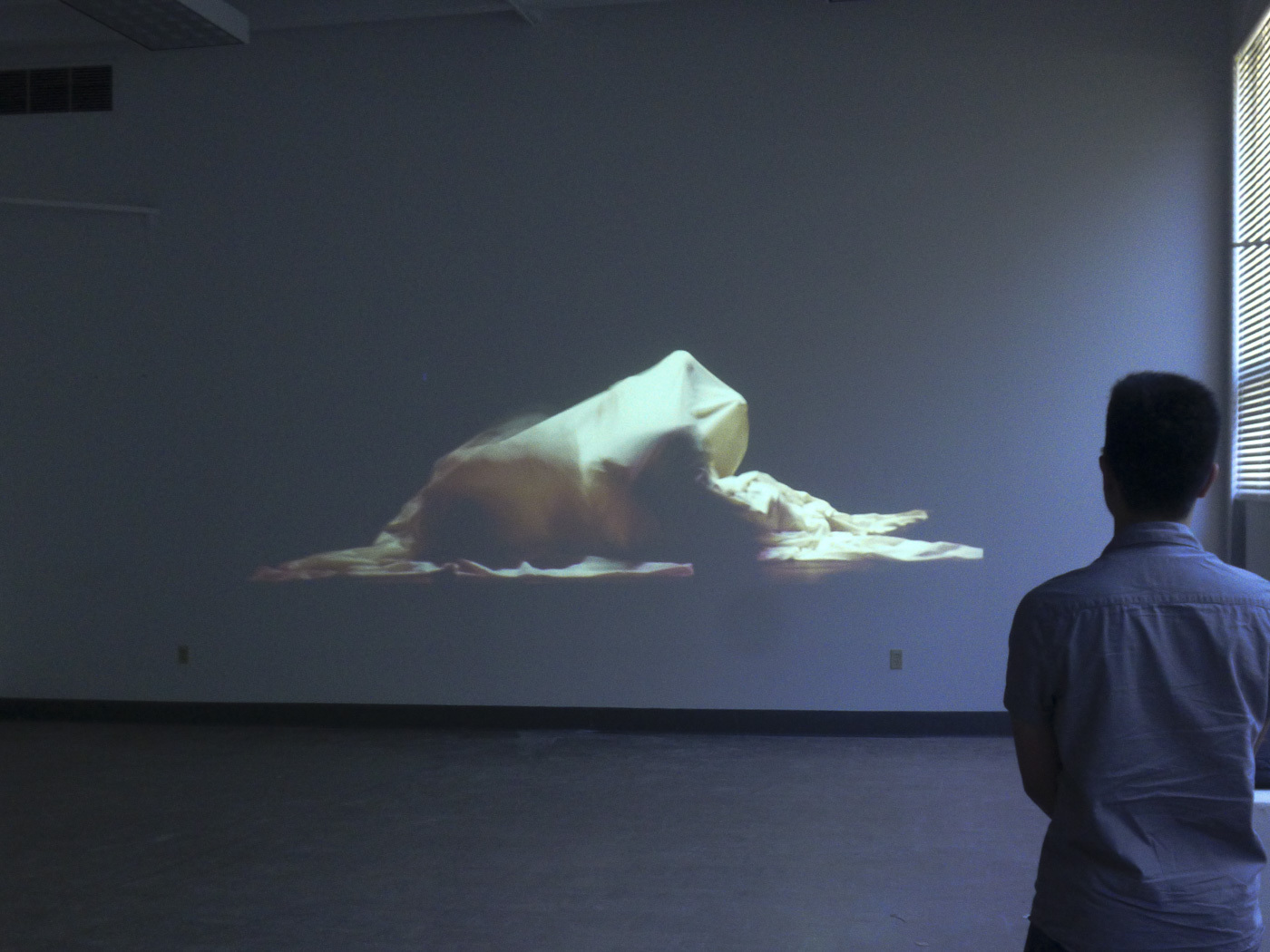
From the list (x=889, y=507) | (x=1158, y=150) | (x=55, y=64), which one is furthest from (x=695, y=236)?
(x=55, y=64)

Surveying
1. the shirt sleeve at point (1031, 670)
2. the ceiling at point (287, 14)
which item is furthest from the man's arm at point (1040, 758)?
the ceiling at point (287, 14)

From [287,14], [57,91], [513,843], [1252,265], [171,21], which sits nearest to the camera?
[513,843]

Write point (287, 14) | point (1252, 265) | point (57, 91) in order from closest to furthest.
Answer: point (1252, 265)
point (287, 14)
point (57, 91)

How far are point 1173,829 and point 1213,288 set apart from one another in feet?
15.2

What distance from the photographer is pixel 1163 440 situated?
1145 mm

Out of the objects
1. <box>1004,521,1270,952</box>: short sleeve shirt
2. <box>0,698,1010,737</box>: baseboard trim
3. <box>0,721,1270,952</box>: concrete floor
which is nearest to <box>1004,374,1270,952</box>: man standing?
<box>1004,521,1270,952</box>: short sleeve shirt

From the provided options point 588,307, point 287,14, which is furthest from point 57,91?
point 588,307

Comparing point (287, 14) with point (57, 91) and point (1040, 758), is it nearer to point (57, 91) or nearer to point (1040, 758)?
point (57, 91)

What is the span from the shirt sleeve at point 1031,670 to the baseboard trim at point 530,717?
4.08m

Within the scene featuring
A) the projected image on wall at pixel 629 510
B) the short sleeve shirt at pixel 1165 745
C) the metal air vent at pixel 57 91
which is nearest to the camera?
the short sleeve shirt at pixel 1165 745

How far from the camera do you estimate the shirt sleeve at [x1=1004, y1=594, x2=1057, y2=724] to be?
1.15 m

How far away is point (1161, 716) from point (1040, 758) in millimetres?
145

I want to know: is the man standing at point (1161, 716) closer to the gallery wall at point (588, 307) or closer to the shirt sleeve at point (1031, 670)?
the shirt sleeve at point (1031, 670)

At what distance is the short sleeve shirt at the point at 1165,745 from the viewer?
109 cm
